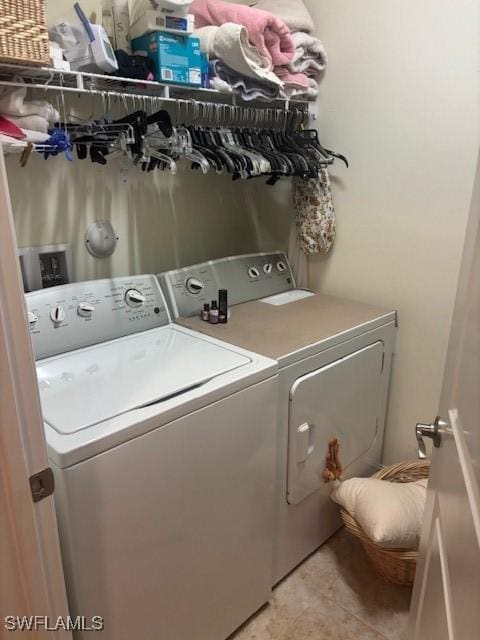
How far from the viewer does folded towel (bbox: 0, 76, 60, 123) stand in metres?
A: 1.35

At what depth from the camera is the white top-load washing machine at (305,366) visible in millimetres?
1649

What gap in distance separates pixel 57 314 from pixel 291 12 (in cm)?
153

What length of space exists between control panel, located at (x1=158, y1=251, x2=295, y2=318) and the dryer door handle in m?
0.63

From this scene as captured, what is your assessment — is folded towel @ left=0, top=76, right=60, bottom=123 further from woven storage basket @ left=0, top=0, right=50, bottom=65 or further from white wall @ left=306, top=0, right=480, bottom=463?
white wall @ left=306, top=0, right=480, bottom=463

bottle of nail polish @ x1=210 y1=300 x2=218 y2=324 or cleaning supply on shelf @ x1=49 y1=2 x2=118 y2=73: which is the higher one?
cleaning supply on shelf @ x1=49 y1=2 x2=118 y2=73

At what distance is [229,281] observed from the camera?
208cm

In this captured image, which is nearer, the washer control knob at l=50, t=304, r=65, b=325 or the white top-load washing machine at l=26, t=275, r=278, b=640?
the white top-load washing machine at l=26, t=275, r=278, b=640

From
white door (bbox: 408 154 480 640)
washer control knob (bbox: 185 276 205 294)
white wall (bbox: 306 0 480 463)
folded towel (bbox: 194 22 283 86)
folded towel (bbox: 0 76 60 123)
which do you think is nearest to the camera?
white door (bbox: 408 154 480 640)

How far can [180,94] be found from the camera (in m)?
1.84

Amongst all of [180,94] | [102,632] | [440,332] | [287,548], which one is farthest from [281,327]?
[102,632]

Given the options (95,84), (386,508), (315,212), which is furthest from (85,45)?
(386,508)

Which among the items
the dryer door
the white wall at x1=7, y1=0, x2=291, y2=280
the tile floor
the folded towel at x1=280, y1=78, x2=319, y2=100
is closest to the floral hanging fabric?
the white wall at x1=7, y1=0, x2=291, y2=280

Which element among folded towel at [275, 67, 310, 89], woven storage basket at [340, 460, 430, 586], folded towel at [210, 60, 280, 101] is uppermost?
folded towel at [275, 67, 310, 89]

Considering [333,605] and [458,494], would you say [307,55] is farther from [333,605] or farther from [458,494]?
[333,605]
